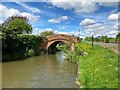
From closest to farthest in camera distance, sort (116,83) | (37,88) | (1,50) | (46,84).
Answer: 1. (116,83)
2. (37,88)
3. (46,84)
4. (1,50)

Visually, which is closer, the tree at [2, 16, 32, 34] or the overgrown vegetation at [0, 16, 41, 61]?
the overgrown vegetation at [0, 16, 41, 61]

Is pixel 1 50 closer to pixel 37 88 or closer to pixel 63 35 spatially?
pixel 37 88

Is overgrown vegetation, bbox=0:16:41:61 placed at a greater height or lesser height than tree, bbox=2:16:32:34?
lesser

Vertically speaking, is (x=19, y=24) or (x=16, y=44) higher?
(x=19, y=24)

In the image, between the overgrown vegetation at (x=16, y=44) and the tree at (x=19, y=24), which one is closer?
the overgrown vegetation at (x=16, y=44)

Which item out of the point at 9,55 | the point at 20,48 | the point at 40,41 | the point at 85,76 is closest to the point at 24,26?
the point at 40,41

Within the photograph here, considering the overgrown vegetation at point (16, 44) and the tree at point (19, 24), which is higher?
the tree at point (19, 24)

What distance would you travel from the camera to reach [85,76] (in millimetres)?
13812

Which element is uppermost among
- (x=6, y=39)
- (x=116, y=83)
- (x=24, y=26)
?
(x=24, y=26)

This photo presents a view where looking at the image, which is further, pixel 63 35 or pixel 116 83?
pixel 63 35

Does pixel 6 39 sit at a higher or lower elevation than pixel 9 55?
higher

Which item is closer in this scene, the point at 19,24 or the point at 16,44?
the point at 16,44

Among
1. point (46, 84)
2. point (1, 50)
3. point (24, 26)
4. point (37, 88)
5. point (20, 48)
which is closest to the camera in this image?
point (37, 88)

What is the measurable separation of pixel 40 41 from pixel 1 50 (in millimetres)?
23548
